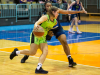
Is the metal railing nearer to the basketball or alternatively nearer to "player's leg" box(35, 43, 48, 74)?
"player's leg" box(35, 43, 48, 74)

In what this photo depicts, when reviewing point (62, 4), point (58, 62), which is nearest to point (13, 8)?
point (62, 4)

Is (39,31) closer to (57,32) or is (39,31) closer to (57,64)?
(57,32)

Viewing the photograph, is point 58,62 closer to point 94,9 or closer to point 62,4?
point 62,4

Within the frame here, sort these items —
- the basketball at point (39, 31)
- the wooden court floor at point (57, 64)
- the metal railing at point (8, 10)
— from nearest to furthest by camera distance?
the basketball at point (39, 31)
the wooden court floor at point (57, 64)
the metal railing at point (8, 10)

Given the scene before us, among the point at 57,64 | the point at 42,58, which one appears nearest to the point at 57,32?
the point at 57,64

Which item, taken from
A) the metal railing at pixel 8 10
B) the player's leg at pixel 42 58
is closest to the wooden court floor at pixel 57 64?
the player's leg at pixel 42 58

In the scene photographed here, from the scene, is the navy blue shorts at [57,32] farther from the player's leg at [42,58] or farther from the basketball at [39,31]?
the basketball at [39,31]

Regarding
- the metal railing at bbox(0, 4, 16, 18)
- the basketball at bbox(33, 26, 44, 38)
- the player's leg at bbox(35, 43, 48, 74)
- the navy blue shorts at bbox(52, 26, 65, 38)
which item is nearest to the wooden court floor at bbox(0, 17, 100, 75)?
the player's leg at bbox(35, 43, 48, 74)

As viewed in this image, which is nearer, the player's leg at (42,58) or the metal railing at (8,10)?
the player's leg at (42,58)

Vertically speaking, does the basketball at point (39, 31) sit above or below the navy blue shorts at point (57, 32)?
above

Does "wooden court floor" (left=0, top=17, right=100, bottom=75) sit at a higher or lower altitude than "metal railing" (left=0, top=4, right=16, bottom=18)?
lower

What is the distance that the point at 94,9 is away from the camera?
107 ft

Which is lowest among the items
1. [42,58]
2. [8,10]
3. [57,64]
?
[57,64]

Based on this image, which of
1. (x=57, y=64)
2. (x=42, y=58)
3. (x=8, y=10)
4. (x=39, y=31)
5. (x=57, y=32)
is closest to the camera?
(x=39, y=31)
